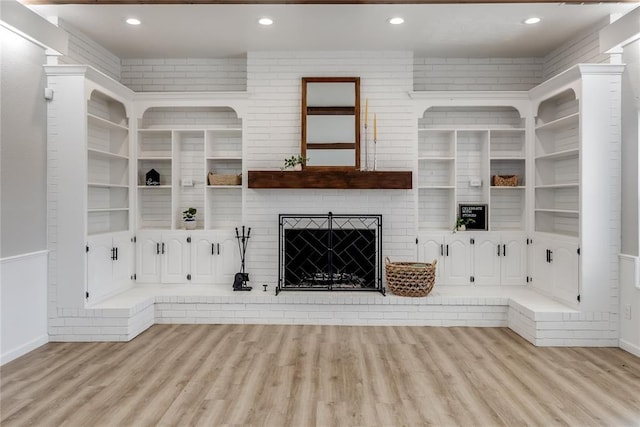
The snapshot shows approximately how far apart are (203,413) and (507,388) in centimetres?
207

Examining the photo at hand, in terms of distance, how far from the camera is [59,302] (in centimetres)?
410

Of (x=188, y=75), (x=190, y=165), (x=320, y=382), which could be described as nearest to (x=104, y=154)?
(x=190, y=165)

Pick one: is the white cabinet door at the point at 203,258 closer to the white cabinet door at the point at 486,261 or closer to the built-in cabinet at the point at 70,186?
the built-in cabinet at the point at 70,186

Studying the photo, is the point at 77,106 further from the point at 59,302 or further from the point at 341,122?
the point at 341,122

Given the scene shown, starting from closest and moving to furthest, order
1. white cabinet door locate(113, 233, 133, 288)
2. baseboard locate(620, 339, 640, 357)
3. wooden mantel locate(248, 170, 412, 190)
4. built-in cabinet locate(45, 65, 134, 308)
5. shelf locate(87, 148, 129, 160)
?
baseboard locate(620, 339, 640, 357)
built-in cabinet locate(45, 65, 134, 308)
shelf locate(87, 148, 129, 160)
white cabinet door locate(113, 233, 133, 288)
wooden mantel locate(248, 170, 412, 190)

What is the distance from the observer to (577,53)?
466 cm

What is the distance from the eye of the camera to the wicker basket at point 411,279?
4629 mm

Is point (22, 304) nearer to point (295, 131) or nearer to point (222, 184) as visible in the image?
point (222, 184)

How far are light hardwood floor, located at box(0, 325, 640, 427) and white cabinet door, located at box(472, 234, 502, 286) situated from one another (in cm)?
89

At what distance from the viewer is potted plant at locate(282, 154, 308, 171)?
496cm

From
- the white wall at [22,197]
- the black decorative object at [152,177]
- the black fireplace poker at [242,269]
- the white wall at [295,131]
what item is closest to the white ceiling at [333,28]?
the white wall at [295,131]

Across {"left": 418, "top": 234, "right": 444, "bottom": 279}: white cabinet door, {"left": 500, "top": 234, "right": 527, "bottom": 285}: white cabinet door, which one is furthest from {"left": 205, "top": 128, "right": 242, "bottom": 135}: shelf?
{"left": 500, "top": 234, "right": 527, "bottom": 285}: white cabinet door

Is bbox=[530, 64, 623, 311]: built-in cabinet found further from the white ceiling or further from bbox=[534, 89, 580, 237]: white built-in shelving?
the white ceiling

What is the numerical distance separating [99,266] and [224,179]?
1643 mm
